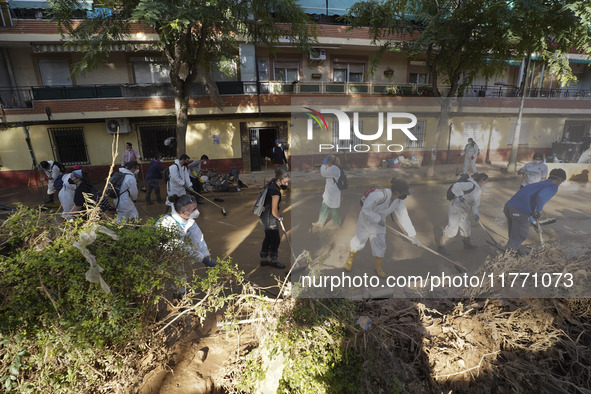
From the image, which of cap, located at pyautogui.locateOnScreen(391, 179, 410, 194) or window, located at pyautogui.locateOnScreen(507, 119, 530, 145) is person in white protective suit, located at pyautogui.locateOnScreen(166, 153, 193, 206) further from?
window, located at pyautogui.locateOnScreen(507, 119, 530, 145)

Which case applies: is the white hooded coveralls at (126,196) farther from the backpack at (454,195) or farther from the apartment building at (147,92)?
the apartment building at (147,92)

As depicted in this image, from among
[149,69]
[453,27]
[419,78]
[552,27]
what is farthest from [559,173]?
[149,69]

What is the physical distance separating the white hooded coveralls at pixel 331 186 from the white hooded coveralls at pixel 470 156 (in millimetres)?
1985

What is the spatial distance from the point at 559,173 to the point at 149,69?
14.1 meters

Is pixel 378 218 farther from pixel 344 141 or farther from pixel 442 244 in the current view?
pixel 442 244

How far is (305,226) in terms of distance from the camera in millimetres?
6824

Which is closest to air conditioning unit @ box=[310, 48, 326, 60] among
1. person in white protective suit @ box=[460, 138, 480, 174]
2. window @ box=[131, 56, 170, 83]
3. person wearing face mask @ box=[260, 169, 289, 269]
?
window @ box=[131, 56, 170, 83]

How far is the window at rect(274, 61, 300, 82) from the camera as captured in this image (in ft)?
45.2

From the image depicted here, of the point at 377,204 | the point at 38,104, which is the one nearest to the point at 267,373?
the point at 377,204

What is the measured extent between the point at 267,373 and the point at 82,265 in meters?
1.58

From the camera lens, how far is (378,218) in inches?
161

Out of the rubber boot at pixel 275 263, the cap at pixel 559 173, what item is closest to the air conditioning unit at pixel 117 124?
the rubber boot at pixel 275 263

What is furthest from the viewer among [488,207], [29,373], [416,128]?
[488,207]

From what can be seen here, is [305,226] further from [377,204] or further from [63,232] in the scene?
[63,232]
